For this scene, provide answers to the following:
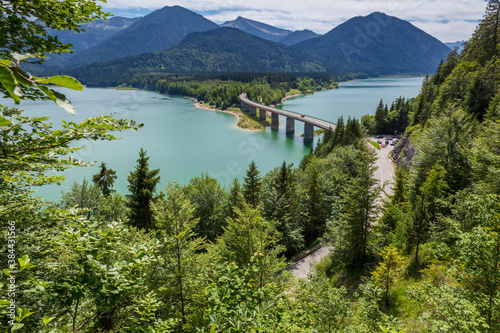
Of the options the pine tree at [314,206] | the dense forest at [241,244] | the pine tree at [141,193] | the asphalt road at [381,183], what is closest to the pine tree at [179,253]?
the dense forest at [241,244]

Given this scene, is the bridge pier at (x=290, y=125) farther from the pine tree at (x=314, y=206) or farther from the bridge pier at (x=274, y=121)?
the pine tree at (x=314, y=206)

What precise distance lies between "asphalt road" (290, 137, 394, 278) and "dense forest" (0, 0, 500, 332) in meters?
1.69

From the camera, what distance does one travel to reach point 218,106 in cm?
12188

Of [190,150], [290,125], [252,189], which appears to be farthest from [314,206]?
[290,125]

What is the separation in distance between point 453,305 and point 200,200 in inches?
888

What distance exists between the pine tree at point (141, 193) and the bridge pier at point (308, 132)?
58.8m

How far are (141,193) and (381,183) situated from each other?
32.4 meters

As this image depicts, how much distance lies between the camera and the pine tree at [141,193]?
19672 mm

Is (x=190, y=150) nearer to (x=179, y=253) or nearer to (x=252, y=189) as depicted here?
(x=252, y=189)

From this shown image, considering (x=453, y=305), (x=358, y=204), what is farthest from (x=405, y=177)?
(x=453, y=305)

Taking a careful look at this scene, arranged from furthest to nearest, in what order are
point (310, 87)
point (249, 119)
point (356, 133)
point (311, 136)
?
1. point (310, 87)
2. point (249, 119)
3. point (311, 136)
4. point (356, 133)

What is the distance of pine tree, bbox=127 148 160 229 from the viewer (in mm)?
19672

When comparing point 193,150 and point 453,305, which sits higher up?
point 453,305

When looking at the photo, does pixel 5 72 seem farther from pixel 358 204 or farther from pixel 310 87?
pixel 310 87
